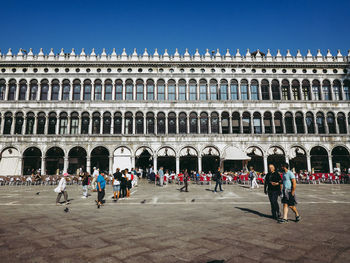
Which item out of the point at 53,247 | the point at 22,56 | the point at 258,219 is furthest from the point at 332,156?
the point at 22,56

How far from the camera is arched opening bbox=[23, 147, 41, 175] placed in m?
27.1

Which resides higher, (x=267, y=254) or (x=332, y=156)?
(x=332, y=156)

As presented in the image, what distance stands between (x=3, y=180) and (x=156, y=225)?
21.6m

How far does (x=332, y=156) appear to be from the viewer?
2722cm

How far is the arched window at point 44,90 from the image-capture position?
28.3 metres

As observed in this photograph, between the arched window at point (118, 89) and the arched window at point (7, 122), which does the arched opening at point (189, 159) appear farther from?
the arched window at point (7, 122)

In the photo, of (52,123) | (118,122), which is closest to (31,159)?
(52,123)

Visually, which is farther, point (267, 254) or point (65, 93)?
point (65, 93)

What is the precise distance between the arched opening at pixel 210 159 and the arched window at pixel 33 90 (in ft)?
71.5

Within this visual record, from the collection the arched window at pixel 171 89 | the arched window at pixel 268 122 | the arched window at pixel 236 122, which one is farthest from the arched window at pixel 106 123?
the arched window at pixel 268 122

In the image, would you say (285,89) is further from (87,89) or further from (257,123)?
(87,89)

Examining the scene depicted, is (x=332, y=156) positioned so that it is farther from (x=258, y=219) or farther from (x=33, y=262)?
(x=33, y=262)

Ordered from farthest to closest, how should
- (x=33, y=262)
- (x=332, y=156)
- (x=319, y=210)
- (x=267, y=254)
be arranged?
(x=332, y=156)
(x=319, y=210)
(x=267, y=254)
(x=33, y=262)

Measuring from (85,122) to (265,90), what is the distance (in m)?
22.8
